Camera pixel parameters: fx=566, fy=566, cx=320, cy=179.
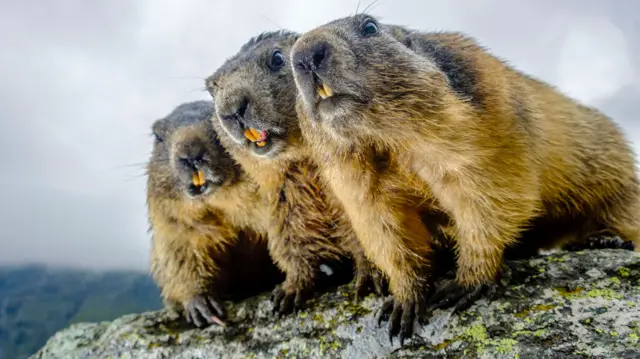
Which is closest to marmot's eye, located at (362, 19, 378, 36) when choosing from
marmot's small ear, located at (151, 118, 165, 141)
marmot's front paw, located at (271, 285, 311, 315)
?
marmot's front paw, located at (271, 285, 311, 315)

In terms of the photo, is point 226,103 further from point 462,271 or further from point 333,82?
point 462,271

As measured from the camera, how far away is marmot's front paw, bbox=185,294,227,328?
511 centimetres

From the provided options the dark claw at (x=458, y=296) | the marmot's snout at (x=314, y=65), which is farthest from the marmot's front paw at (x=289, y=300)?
the marmot's snout at (x=314, y=65)

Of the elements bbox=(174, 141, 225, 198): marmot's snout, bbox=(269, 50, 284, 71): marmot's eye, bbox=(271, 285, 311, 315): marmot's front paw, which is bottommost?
bbox=(271, 285, 311, 315): marmot's front paw

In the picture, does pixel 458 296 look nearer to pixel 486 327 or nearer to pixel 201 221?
pixel 486 327

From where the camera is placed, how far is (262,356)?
4.32 metres

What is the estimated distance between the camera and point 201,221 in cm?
574

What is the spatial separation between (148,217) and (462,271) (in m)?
3.80

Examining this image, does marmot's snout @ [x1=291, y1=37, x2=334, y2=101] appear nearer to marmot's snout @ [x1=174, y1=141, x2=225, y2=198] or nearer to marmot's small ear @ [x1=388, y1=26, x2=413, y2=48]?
marmot's small ear @ [x1=388, y1=26, x2=413, y2=48]

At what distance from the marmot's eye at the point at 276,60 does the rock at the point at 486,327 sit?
77.9 inches

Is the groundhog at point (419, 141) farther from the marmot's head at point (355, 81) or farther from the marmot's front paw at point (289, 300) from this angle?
the marmot's front paw at point (289, 300)

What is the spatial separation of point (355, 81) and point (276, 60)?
1.65m

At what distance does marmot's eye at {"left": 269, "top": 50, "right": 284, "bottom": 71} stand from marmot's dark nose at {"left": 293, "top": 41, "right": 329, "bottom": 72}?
144cm

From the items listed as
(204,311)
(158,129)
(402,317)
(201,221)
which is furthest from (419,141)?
(158,129)
